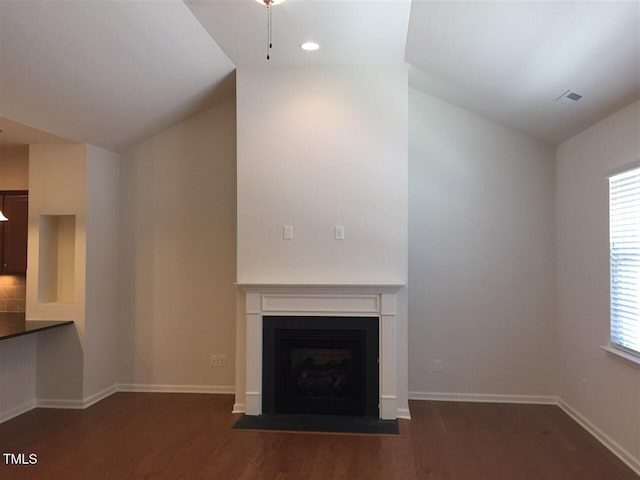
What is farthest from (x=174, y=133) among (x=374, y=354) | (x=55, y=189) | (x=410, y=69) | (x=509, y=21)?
(x=509, y=21)

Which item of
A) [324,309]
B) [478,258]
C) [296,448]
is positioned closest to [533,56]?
[478,258]

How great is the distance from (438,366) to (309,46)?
10.5ft

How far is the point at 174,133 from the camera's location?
5031mm

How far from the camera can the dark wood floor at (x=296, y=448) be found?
316 cm

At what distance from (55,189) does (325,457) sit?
3.45 meters

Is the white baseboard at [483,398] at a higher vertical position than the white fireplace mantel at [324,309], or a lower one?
lower

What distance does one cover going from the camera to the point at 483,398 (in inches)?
182

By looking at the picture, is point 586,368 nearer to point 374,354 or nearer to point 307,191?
point 374,354

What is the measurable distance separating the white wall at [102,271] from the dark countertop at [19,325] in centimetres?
32

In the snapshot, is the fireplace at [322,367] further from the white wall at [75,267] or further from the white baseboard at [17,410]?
Result: the white baseboard at [17,410]

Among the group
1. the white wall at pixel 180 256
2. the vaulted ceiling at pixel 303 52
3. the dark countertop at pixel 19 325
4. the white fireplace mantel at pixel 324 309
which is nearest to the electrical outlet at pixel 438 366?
the white fireplace mantel at pixel 324 309

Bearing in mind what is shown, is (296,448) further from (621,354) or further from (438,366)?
(621,354)

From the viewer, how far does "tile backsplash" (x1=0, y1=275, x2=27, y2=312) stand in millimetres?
4852

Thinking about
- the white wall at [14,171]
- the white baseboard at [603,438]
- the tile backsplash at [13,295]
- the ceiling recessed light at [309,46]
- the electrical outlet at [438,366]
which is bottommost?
the white baseboard at [603,438]
